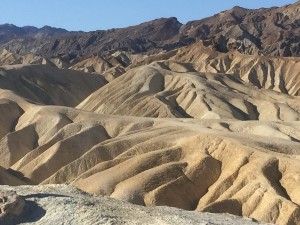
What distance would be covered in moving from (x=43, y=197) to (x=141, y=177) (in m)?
16.8

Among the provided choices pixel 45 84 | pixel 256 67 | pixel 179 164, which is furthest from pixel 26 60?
pixel 179 164

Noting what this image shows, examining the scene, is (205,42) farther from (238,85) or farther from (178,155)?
(178,155)

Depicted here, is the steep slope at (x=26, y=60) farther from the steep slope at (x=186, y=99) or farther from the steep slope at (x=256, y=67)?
the steep slope at (x=186, y=99)

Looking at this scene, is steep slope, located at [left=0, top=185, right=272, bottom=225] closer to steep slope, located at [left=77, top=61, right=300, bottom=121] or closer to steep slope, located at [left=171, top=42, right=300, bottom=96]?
steep slope, located at [left=77, top=61, right=300, bottom=121]

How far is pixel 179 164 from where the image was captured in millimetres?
46031

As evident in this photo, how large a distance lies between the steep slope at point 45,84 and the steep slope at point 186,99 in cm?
1351

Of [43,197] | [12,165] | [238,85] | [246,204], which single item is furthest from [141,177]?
[238,85]

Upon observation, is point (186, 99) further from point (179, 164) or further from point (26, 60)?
point (26, 60)

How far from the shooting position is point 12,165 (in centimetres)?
6116

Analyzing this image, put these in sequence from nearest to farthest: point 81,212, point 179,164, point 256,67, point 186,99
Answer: point 81,212, point 179,164, point 186,99, point 256,67

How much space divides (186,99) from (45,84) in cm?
3151

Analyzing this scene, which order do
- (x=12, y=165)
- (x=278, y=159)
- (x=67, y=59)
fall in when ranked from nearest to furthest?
1. (x=278, y=159)
2. (x=12, y=165)
3. (x=67, y=59)

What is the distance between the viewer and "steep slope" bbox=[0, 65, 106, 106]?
10294 centimetres

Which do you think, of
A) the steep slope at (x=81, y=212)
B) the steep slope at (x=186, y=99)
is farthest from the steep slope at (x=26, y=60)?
the steep slope at (x=81, y=212)
